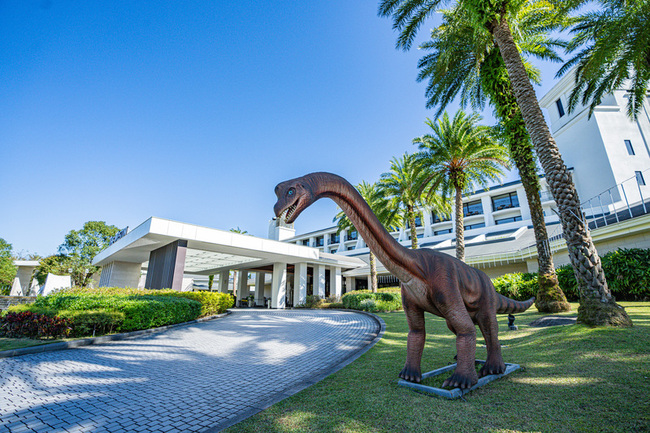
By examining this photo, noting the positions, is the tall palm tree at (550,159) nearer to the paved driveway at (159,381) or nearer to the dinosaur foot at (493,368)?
the dinosaur foot at (493,368)

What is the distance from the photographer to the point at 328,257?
96.3 feet

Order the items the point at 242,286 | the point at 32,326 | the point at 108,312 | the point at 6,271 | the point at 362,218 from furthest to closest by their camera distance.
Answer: the point at 6,271 → the point at 242,286 → the point at 108,312 → the point at 32,326 → the point at 362,218

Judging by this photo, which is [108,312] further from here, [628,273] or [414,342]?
[628,273]

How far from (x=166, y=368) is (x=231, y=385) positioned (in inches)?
86.3

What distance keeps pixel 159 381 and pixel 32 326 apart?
23.5 ft

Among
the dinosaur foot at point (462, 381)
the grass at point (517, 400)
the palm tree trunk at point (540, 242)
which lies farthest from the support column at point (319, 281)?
the dinosaur foot at point (462, 381)

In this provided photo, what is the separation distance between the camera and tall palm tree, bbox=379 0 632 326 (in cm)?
632

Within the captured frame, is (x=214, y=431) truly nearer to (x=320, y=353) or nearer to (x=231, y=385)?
(x=231, y=385)

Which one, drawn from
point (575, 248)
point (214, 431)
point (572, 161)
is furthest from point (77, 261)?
point (572, 161)

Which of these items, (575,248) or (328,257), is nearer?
(575,248)

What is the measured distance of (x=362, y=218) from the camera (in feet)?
11.5

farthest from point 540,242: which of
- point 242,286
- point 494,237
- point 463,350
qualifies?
point 242,286

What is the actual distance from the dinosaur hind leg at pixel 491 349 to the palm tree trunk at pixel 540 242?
776 cm

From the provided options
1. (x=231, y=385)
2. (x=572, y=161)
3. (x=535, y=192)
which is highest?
(x=572, y=161)
